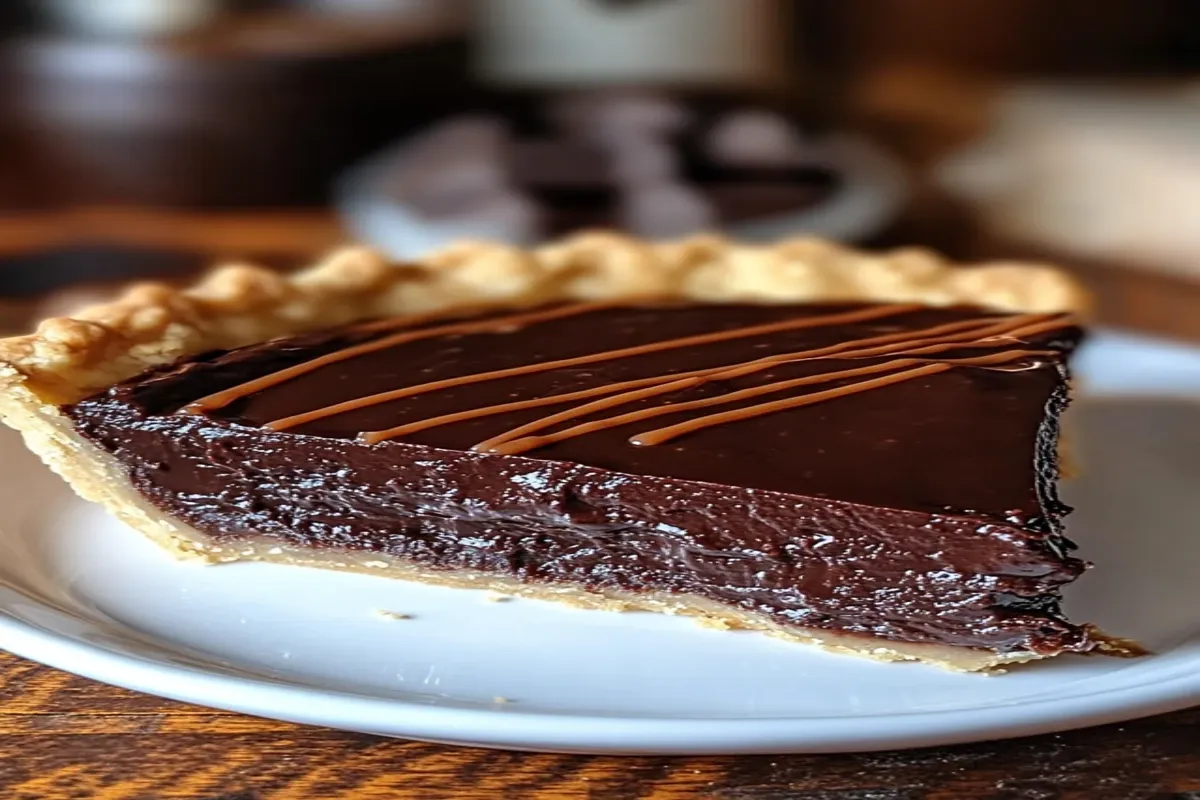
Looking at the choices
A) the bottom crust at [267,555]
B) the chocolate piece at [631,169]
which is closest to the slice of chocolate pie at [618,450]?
the bottom crust at [267,555]

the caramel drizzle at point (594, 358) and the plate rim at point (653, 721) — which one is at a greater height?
the caramel drizzle at point (594, 358)

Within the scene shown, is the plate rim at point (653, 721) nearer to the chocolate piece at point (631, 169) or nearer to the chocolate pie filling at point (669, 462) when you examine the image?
the chocolate pie filling at point (669, 462)

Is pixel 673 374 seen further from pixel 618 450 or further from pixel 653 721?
pixel 653 721

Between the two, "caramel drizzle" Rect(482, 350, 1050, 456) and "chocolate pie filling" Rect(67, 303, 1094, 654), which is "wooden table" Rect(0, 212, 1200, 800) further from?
"caramel drizzle" Rect(482, 350, 1050, 456)

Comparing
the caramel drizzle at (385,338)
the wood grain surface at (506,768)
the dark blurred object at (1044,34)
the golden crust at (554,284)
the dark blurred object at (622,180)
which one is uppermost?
the dark blurred object at (1044,34)

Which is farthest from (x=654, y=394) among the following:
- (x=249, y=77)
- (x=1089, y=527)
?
(x=249, y=77)

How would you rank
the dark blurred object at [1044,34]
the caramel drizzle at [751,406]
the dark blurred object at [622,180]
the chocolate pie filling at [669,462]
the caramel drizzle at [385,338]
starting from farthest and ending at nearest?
the dark blurred object at [1044,34], the dark blurred object at [622,180], the caramel drizzle at [385,338], the caramel drizzle at [751,406], the chocolate pie filling at [669,462]
